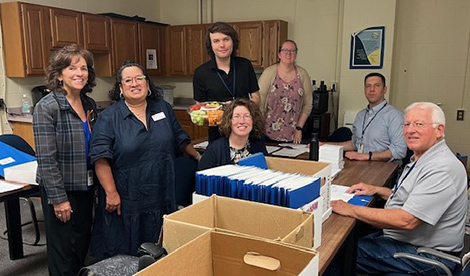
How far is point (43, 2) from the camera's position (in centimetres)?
465

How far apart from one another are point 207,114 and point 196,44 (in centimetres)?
365

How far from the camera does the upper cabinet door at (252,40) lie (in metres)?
5.24

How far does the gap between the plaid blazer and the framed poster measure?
3.67m

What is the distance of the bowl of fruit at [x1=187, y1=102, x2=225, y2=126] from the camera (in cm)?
232

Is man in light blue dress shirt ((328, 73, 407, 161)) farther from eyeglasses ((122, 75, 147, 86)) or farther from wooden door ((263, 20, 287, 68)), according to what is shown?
wooden door ((263, 20, 287, 68))

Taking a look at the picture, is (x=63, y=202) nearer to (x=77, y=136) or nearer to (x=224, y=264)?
(x=77, y=136)

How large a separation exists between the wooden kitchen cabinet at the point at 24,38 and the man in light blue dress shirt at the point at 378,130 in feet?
11.4

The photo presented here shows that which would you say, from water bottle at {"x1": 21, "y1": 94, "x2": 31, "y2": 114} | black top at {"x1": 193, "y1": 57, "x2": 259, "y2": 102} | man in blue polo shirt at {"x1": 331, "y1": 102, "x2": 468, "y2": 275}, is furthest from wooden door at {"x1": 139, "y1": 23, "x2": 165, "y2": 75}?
man in blue polo shirt at {"x1": 331, "y1": 102, "x2": 468, "y2": 275}

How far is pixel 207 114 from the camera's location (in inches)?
91.4

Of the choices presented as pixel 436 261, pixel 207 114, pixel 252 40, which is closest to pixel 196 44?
pixel 252 40

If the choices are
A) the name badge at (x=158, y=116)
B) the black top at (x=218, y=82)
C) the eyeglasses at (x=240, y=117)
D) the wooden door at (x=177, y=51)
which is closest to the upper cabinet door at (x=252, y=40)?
the wooden door at (x=177, y=51)

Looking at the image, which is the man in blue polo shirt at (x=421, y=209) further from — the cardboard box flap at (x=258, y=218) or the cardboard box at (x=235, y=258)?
the cardboard box at (x=235, y=258)

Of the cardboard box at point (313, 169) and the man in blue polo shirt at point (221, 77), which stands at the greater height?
the man in blue polo shirt at point (221, 77)

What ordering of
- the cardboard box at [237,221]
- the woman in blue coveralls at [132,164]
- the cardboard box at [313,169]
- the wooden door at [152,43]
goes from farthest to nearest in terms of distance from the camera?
the wooden door at [152,43]
the woman in blue coveralls at [132,164]
the cardboard box at [313,169]
the cardboard box at [237,221]
